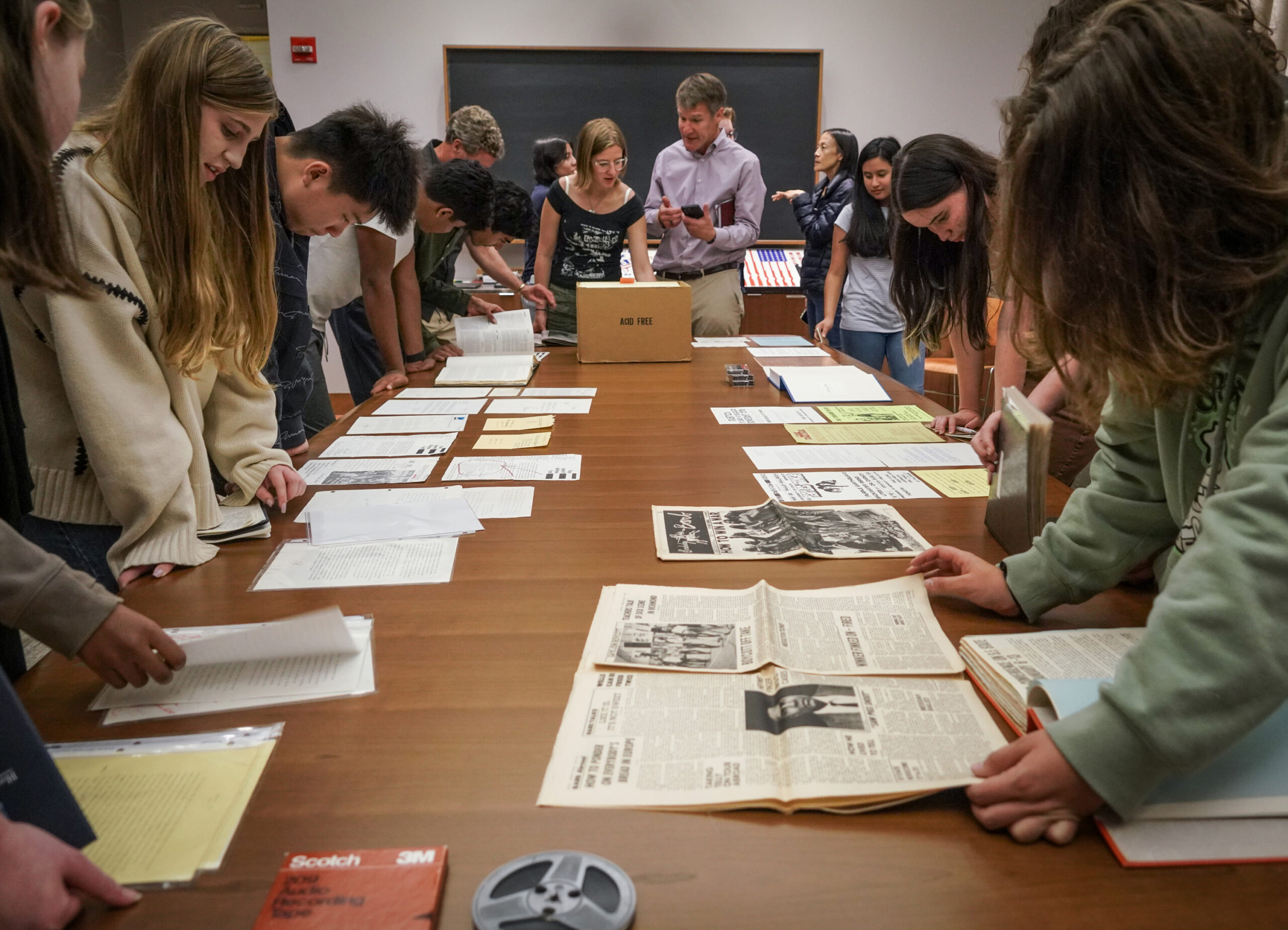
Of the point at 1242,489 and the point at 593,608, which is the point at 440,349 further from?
the point at 1242,489

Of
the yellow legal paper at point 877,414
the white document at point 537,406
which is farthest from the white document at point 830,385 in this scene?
the white document at point 537,406

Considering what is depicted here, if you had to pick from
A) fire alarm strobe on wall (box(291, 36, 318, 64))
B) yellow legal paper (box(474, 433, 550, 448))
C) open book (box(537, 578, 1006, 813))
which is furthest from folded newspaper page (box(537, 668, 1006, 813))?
fire alarm strobe on wall (box(291, 36, 318, 64))

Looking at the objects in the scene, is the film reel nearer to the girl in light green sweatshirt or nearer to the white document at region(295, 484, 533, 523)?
the girl in light green sweatshirt

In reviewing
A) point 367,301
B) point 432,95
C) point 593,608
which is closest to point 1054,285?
point 593,608

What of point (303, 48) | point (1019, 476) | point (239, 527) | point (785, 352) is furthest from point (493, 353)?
point (303, 48)

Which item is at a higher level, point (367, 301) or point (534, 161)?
point (534, 161)

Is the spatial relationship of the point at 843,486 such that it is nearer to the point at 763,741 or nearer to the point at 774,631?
the point at 774,631

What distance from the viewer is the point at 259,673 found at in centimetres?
89

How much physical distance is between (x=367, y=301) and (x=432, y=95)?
9.70 ft

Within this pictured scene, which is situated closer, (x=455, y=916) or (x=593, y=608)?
(x=455, y=916)

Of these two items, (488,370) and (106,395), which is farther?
(488,370)

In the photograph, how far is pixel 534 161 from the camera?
4500 mm

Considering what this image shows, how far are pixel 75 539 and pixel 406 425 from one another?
0.87m

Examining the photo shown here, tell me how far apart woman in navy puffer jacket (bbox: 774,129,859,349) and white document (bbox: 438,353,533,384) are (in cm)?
169
